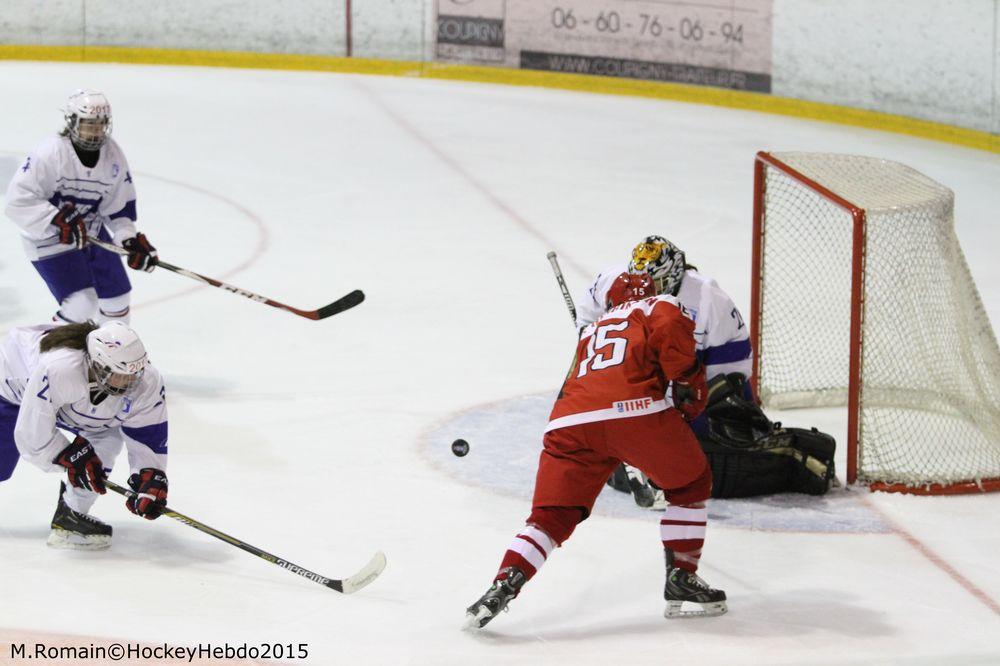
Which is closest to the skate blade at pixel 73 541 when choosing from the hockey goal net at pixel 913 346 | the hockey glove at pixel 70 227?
the hockey glove at pixel 70 227

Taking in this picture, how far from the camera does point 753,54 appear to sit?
1084 centimetres

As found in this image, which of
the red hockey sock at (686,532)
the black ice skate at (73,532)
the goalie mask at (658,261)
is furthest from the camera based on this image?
the goalie mask at (658,261)

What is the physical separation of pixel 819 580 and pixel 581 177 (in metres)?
5.29

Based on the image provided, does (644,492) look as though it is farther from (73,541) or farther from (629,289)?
(73,541)

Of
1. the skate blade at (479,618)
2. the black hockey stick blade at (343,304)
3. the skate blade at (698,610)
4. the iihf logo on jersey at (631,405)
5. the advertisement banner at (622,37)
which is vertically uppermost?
the advertisement banner at (622,37)

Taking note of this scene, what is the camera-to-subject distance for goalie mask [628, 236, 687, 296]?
14.1 ft

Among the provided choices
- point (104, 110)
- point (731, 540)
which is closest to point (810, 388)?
point (731, 540)

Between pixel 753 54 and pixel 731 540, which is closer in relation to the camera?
pixel 731 540

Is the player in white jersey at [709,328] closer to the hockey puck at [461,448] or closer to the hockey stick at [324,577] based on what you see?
the hockey puck at [461,448]

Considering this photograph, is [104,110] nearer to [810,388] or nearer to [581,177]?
[810,388]

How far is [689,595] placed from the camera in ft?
12.5

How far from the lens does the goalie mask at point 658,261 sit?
14.1 feet

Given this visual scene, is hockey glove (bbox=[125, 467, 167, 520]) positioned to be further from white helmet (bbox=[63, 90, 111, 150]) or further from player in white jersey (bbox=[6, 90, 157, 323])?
white helmet (bbox=[63, 90, 111, 150])

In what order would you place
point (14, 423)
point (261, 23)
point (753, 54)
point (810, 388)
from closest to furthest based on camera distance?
point (14, 423) → point (810, 388) → point (753, 54) → point (261, 23)
